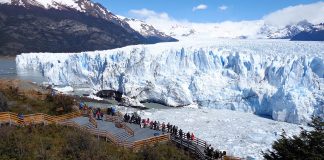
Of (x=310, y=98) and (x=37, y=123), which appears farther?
(x=310, y=98)

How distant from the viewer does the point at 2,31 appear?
126m

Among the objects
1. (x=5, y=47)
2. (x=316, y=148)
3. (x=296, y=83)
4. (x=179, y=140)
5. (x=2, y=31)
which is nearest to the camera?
(x=316, y=148)

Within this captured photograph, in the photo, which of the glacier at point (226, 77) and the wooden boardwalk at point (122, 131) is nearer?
the wooden boardwalk at point (122, 131)

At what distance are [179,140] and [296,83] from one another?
15.8 metres

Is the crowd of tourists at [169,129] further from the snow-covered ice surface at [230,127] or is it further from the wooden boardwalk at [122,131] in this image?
the snow-covered ice surface at [230,127]

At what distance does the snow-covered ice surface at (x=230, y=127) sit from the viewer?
2094 centimetres

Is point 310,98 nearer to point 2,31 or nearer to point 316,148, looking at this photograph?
point 316,148

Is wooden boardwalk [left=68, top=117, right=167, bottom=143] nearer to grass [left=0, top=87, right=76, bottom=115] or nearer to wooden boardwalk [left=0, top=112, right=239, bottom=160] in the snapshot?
wooden boardwalk [left=0, top=112, right=239, bottom=160]

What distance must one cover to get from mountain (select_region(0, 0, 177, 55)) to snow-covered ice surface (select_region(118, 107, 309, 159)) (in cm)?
9061

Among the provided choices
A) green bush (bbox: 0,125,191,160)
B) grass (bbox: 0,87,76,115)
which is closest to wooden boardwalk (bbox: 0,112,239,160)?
green bush (bbox: 0,125,191,160)

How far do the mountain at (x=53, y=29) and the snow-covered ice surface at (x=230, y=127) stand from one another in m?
90.6

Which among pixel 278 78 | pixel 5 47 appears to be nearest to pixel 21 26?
pixel 5 47

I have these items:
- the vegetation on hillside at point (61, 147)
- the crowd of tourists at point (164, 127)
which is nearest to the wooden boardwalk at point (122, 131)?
the crowd of tourists at point (164, 127)

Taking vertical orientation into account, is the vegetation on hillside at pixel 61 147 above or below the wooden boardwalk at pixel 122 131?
above
